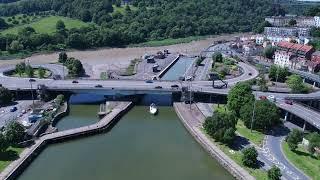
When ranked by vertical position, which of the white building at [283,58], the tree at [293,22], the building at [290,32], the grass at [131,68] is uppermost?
the tree at [293,22]

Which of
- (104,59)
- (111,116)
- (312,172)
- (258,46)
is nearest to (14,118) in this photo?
(111,116)

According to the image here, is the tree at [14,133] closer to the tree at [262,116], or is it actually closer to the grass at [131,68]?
the tree at [262,116]

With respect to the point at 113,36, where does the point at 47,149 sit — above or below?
below

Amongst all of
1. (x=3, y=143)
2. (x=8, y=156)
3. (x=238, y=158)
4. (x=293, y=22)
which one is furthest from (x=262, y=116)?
(x=293, y=22)

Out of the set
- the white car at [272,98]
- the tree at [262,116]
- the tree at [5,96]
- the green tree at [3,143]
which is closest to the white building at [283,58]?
the white car at [272,98]

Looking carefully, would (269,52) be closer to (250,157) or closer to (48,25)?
(250,157)

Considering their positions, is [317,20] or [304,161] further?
[317,20]

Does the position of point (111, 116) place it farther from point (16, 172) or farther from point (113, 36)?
point (113, 36)
